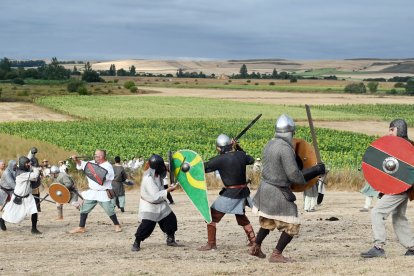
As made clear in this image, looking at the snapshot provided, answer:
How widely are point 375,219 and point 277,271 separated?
1828 millimetres

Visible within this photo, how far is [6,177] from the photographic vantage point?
1568 centimetres

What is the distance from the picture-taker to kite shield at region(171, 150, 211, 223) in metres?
12.1

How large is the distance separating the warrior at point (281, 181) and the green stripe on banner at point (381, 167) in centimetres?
116

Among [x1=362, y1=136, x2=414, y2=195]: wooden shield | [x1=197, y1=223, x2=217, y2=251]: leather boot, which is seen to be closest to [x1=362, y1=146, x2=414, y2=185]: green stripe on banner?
[x1=362, y1=136, x2=414, y2=195]: wooden shield

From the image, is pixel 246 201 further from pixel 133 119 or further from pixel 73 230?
pixel 133 119

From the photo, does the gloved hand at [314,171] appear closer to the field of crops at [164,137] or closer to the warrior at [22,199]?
the warrior at [22,199]

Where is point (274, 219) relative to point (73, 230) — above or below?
above

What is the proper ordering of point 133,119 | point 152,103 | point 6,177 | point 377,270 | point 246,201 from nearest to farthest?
1. point 377,270
2. point 246,201
3. point 6,177
4. point 133,119
5. point 152,103

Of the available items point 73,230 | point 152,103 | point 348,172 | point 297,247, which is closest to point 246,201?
point 297,247

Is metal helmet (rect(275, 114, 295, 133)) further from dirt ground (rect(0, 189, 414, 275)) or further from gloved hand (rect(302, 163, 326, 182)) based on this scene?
dirt ground (rect(0, 189, 414, 275))

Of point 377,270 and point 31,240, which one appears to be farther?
point 31,240

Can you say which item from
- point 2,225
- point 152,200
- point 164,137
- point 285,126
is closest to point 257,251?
point 152,200

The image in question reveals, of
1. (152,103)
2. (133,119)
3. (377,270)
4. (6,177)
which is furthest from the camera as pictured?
(152,103)

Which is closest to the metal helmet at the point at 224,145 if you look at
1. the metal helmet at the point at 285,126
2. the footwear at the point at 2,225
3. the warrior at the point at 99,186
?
the metal helmet at the point at 285,126
